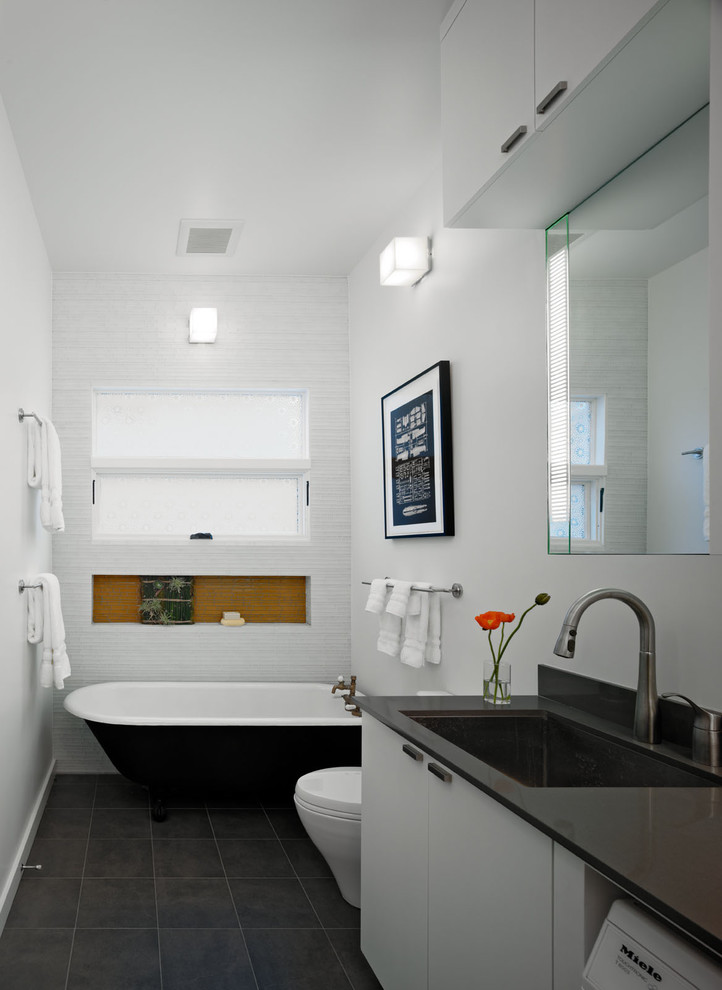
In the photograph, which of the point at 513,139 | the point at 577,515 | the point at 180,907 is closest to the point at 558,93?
the point at 513,139

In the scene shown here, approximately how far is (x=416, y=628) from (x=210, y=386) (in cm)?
220

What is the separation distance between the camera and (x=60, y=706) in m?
4.73

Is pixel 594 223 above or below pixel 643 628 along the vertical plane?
above

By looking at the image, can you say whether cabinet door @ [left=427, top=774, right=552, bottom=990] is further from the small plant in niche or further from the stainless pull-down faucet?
the small plant in niche

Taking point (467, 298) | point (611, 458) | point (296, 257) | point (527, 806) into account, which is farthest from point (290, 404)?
point (527, 806)

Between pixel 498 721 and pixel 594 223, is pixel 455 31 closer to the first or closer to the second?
pixel 594 223

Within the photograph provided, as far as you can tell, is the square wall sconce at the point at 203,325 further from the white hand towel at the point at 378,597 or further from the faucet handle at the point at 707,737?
the faucet handle at the point at 707,737

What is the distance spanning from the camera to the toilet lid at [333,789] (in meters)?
2.87

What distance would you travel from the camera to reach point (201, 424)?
503 cm

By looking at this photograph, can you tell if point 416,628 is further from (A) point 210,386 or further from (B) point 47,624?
(A) point 210,386

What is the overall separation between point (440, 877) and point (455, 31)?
2.15 meters

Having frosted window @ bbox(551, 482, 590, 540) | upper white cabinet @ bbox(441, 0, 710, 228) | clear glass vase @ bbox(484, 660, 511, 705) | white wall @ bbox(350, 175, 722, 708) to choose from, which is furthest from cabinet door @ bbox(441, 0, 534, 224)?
clear glass vase @ bbox(484, 660, 511, 705)

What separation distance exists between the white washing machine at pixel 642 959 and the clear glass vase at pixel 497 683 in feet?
3.92

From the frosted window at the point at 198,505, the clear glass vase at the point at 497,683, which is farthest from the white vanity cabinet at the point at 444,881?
the frosted window at the point at 198,505
